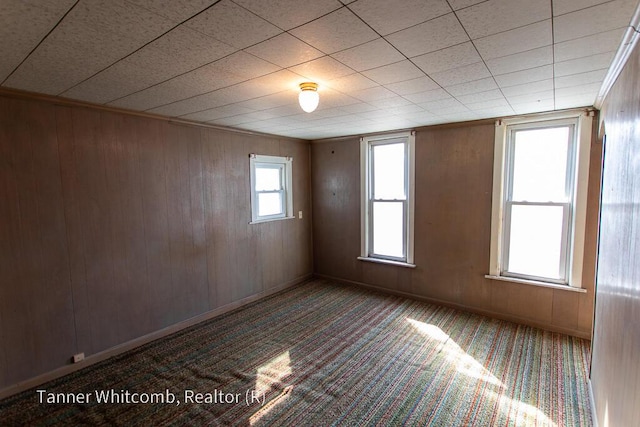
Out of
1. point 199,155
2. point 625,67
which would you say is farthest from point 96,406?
point 625,67

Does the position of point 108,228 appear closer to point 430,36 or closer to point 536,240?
point 430,36

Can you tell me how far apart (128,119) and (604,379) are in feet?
14.4

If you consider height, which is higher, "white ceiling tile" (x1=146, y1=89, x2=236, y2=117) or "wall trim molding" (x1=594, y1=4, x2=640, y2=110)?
"white ceiling tile" (x1=146, y1=89, x2=236, y2=117)

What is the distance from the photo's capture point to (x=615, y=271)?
68.5 inches

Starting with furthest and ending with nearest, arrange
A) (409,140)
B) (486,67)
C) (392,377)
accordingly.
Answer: (409,140)
(392,377)
(486,67)

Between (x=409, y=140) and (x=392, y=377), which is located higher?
(x=409, y=140)

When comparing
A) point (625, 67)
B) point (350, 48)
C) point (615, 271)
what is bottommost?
point (615, 271)

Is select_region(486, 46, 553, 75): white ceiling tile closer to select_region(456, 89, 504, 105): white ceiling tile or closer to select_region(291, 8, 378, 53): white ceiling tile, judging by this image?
select_region(456, 89, 504, 105): white ceiling tile

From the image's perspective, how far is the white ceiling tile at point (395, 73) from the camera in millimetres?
2041

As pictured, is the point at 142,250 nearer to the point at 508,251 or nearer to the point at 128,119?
the point at 128,119

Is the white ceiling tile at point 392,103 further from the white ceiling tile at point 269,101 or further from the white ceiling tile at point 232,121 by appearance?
the white ceiling tile at point 232,121

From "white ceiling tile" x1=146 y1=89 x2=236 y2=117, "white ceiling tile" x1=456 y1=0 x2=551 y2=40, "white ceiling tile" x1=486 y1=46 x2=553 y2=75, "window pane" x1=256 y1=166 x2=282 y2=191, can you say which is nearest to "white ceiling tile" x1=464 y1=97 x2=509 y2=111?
"white ceiling tile" x1=486 y1=46 x2=553 y2=75

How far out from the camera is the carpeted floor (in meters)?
2.26

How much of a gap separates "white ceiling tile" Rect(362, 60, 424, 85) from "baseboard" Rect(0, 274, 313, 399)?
3.38 metres
